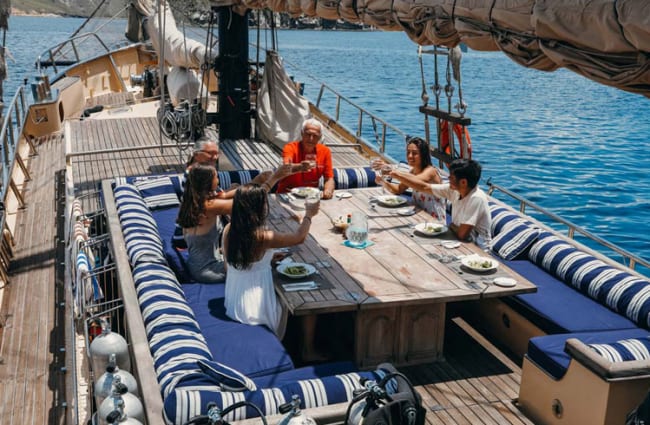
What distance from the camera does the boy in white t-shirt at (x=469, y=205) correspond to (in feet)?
16.0

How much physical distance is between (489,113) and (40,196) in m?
23.0

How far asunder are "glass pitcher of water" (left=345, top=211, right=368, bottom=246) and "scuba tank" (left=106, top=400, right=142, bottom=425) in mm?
2303

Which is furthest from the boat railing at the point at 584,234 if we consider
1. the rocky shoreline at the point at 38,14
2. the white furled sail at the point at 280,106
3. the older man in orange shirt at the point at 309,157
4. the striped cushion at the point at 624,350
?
the rocky shoreline at the point at 38,14

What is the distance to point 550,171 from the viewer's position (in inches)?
747

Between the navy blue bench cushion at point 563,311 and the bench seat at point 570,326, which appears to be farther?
the navy blue bench cushion at point 563,311

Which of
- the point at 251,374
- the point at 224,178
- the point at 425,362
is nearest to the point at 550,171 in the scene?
the point at 224,178

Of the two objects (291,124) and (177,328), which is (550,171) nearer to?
(291,124)

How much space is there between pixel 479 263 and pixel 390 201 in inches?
62.2

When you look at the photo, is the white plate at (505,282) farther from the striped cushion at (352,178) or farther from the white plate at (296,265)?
the striped cushion at (352,178)

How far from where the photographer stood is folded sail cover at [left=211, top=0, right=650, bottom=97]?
2.21 metres

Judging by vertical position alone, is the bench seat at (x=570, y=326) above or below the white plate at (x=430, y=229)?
below

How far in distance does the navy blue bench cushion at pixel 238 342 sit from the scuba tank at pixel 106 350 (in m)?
0.50

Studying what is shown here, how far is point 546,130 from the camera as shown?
→ 977 inches

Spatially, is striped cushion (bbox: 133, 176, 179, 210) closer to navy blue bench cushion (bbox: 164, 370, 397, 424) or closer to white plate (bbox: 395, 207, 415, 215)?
white plate (bbox: 395, 207, 415, 215)
